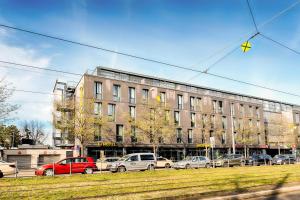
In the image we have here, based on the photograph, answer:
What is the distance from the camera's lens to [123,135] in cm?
4391

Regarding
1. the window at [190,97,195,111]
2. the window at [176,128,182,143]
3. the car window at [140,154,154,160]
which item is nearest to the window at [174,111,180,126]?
the window at [176,128,182,143]

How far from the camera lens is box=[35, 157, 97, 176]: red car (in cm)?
2295

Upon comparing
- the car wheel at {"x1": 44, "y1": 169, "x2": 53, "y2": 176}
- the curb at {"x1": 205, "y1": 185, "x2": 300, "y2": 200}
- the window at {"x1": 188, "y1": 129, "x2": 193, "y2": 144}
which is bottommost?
the car wheel at {"x1": 44, "y1": 169, "x2": 53, "y2": 176}

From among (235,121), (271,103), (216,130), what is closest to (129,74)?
(216,130)

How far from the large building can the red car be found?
37.4ft

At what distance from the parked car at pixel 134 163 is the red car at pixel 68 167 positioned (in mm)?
2225

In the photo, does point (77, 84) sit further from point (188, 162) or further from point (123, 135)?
point (188, 162)

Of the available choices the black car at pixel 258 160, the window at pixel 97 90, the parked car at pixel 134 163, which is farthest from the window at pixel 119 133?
the black car at pixel 258 160

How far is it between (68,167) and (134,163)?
6271 mm

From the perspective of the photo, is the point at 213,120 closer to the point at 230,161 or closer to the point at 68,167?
the point at 230,161

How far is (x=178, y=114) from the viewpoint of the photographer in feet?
167

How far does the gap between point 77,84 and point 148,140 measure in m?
16.1

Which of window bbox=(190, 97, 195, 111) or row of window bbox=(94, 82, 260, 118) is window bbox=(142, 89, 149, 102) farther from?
window bbox=(190, 97, 195, 111)

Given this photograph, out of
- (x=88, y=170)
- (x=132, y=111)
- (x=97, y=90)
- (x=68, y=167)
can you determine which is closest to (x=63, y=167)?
(x=68, y=167)
